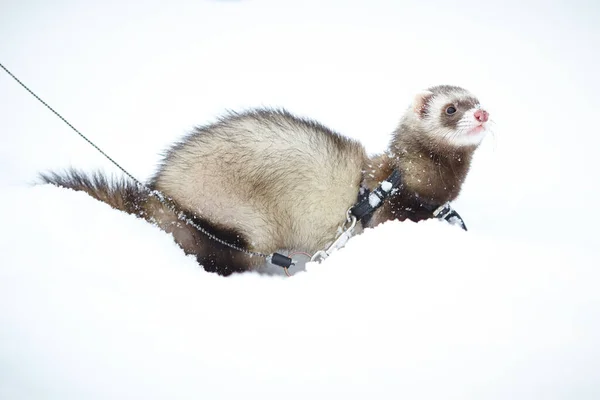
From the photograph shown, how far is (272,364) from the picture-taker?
1357 millimetres

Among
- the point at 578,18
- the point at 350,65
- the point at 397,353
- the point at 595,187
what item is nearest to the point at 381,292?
the point at 397,353

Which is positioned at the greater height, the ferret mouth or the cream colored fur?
the ferret mouth

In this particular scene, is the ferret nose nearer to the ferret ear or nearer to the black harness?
the ferret ear

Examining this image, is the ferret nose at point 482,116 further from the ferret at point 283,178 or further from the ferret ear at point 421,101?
the ferret ear at point 421,101

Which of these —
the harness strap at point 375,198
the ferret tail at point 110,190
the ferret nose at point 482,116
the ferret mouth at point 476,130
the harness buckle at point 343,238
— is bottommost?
the ferret tail at point 110,190

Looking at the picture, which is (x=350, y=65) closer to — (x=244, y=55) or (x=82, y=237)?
(x=244, y=55)

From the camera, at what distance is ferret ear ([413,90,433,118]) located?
7.97 ft

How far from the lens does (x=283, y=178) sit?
2.20m

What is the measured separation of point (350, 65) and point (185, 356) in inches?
197

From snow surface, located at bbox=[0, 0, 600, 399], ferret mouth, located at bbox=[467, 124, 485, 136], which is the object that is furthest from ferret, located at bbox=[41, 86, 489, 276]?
snow surface, located at bbox=[0, 0, 600, 399]

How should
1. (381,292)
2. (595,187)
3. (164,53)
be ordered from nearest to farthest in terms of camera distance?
(381,292)
(595,187)
(164,53)

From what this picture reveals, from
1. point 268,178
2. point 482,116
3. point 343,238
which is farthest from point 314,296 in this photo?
point 482,116

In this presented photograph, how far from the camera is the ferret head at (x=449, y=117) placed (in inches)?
87.5

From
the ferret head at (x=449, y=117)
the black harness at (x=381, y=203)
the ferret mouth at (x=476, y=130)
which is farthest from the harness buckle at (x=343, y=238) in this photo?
the ferret mouth at (x=476, y=130)
